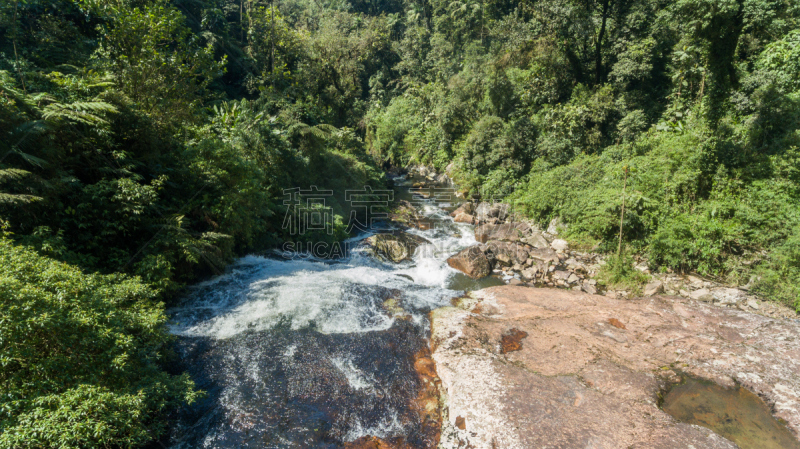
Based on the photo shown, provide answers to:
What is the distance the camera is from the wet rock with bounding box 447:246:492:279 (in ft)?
40.8

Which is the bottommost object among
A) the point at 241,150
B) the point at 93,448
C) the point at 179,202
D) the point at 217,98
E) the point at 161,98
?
the point at 93,448

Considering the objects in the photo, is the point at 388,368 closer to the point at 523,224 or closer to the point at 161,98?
the point at 161,98

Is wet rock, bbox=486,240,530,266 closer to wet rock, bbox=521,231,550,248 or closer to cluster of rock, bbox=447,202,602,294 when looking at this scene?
cluster of rock, bbox=447,202,602,294

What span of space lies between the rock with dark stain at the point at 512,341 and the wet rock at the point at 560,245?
695cm

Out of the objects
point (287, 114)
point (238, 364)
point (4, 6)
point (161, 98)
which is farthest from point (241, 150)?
point (238, 364)

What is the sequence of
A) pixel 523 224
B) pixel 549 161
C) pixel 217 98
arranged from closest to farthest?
1. pixel 523 224
2. pixel 549 161
3. pixel 217 98

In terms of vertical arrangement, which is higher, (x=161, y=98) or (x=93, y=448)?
(x=161, y=98)

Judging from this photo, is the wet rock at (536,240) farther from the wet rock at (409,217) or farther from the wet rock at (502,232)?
the wet rock at (409,217)

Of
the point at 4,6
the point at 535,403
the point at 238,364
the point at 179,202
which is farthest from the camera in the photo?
the point at 4,6

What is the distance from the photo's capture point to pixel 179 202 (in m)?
9.29

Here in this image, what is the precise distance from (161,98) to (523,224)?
15.6m

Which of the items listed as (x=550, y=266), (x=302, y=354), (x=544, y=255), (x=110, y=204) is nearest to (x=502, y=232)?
(x=544, y=255)

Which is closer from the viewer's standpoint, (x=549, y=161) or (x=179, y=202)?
(x=179, y=202)

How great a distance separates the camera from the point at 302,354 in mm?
7164
